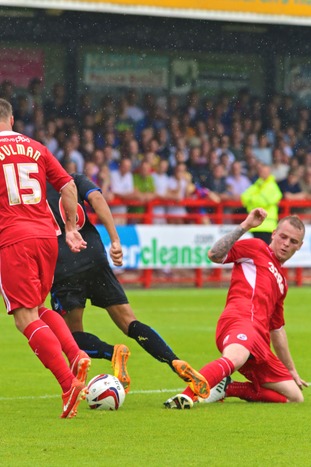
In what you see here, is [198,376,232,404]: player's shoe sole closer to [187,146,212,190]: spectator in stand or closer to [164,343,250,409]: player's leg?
[164,343,250,409]: player's leg

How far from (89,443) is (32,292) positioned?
48.8 inches

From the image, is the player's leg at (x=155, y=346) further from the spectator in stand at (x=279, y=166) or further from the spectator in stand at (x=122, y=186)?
the spectator in stand at (x=279, y=166)

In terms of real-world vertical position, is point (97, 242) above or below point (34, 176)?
below

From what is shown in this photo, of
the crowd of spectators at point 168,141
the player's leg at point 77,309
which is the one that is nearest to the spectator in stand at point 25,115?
the crowd of spectators at point 168,141

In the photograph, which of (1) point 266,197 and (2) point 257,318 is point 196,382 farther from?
(1) point 266,197

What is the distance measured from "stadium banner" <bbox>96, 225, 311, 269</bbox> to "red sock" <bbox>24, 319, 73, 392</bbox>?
35.6 ft

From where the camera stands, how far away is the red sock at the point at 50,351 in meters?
7.11

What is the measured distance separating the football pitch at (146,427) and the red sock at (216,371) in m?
0.19

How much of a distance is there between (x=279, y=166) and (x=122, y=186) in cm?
402

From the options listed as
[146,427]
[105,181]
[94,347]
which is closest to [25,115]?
[105,181]

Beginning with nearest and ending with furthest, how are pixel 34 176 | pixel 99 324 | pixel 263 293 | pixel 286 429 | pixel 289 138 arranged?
pixel 286 429 → pixel 34 176 → pixel 263 293 → pixel 99 324 → pixel 289 138

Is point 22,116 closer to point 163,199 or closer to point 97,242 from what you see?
point 163,199

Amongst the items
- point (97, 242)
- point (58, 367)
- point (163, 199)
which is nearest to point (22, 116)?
point (163, 199)

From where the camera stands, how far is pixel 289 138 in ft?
79.3
